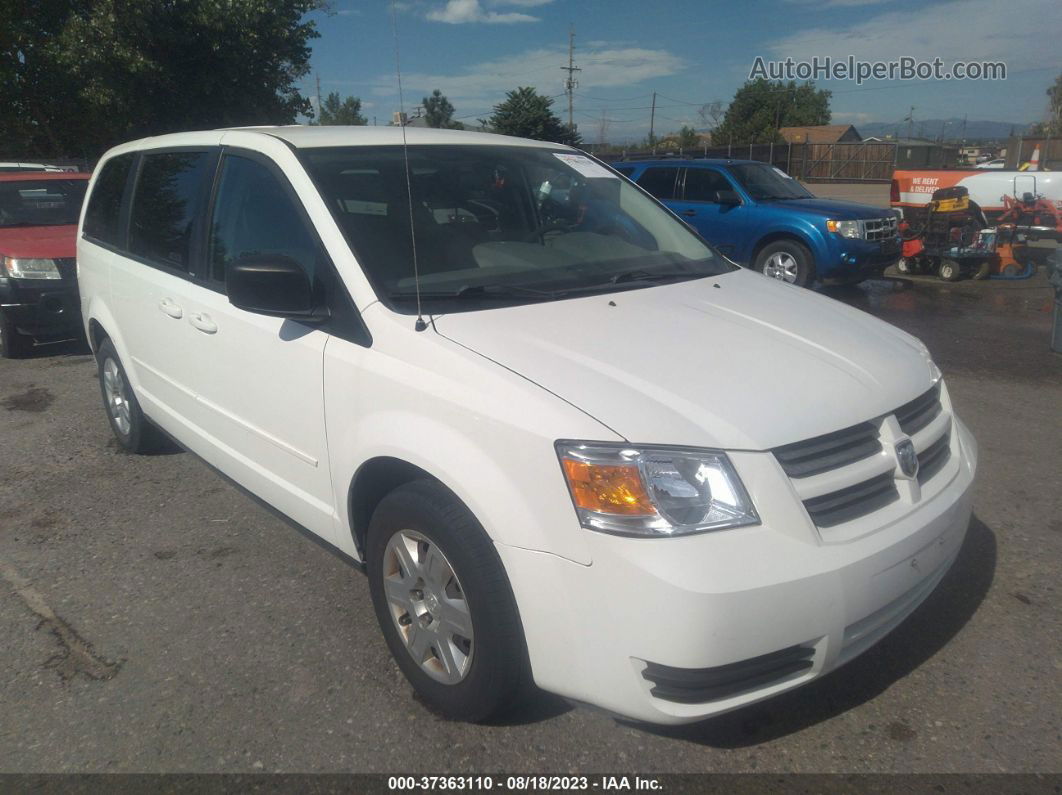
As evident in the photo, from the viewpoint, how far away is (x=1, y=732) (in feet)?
8.83

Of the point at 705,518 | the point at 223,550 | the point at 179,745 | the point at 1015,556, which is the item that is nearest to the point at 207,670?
the point at 179,745

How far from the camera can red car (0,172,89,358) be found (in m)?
7.42

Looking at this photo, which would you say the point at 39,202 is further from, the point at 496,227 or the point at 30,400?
the point at 496,227

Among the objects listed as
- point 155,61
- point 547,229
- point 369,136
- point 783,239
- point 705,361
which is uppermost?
point 155,61

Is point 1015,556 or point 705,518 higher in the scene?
point 705,518

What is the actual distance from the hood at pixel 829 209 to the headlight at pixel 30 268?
7960 millimetres

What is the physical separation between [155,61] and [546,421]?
17873 millimetres

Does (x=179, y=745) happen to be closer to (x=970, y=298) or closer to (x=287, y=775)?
(x=287, y=775)

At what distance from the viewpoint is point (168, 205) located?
4.14 meters

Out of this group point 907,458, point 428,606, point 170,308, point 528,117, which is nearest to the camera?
point 907,458

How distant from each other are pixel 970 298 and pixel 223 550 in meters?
10.0

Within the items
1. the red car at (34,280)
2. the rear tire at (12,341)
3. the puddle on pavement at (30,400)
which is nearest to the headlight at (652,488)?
the puddle on pavement at (30,400)

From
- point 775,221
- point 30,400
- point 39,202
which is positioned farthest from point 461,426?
point 775,221

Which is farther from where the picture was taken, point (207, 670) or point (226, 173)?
point (226, 173)
